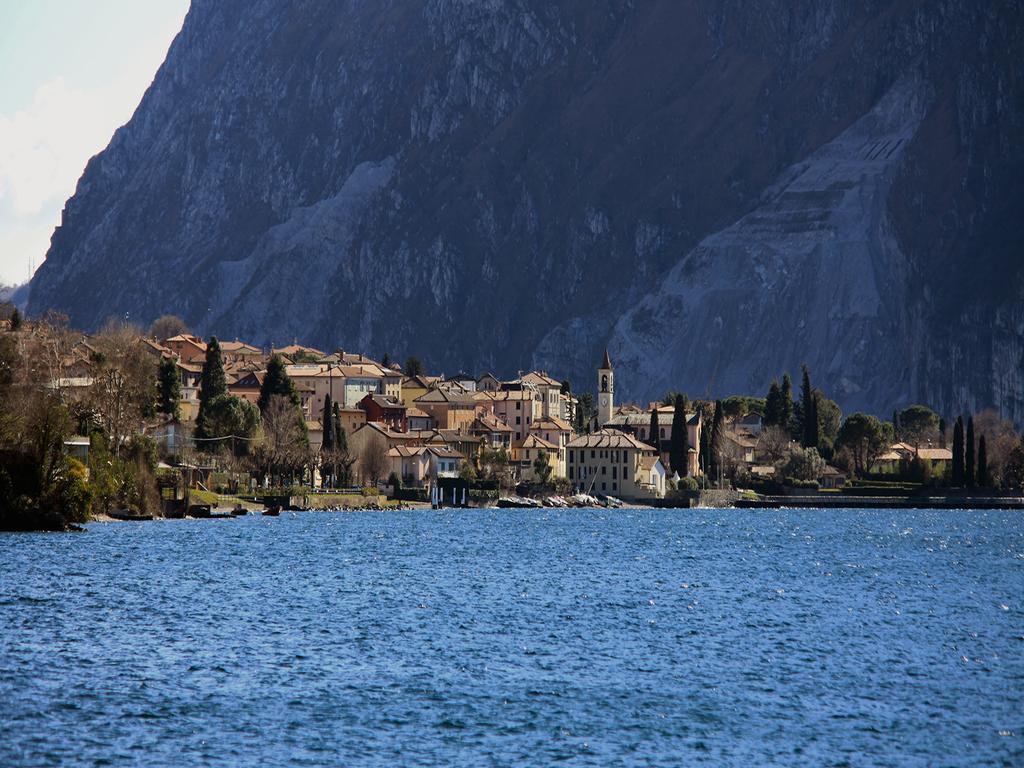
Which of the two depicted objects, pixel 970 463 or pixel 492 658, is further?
pixel 970 463

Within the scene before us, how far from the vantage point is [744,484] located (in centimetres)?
19362

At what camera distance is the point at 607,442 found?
576 feet

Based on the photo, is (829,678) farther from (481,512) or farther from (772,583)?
(481,512)

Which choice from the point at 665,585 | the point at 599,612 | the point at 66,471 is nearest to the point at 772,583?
the point at 665,585

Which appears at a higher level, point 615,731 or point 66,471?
point 66,471

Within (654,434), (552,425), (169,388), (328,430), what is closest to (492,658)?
(169,388)

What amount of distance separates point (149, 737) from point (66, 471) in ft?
175

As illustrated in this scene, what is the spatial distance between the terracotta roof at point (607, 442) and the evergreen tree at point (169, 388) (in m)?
45.4

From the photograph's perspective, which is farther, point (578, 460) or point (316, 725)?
point (578, 460)

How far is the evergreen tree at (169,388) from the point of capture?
142250 mm

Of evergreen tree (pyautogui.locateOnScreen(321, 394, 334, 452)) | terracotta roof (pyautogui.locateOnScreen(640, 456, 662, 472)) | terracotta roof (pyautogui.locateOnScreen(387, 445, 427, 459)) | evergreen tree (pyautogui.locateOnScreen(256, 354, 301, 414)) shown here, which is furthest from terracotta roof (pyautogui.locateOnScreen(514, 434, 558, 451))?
evergreen tree (pyautogui.locateOnScreen(256, 354, 301, 414))

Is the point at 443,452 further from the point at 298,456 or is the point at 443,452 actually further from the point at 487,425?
the point at 298,456

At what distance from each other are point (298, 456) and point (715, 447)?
61.3 m

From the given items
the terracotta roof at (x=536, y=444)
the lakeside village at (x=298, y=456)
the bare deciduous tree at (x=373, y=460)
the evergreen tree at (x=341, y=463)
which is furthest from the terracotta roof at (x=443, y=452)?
the terracotta roof at (x=536, y=444)
